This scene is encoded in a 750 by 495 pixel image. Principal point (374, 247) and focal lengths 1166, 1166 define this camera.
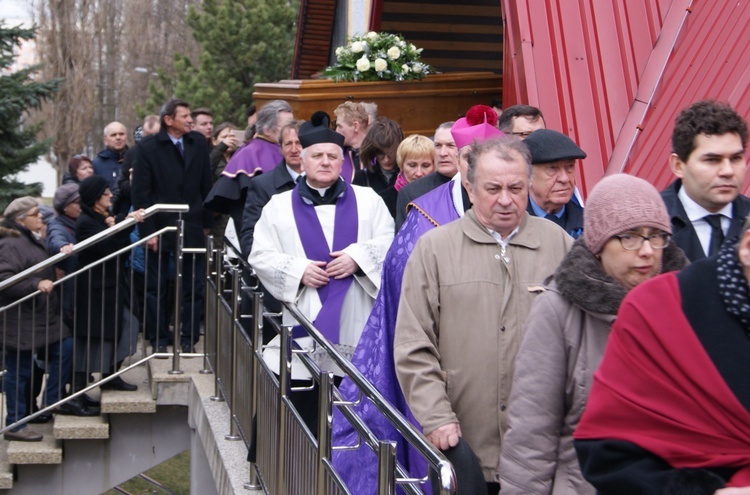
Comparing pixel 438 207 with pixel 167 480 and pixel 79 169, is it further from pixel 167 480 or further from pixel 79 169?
pixel 167 480

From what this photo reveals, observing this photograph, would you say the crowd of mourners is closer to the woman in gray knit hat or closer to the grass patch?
the woman in gray knit hat

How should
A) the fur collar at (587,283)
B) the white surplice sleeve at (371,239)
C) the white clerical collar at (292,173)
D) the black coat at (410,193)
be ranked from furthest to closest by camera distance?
the white clerical collar at (292,173), the white surplice sleeve at (371,239), the black coat at (410,193), the fur collar at (587,283)

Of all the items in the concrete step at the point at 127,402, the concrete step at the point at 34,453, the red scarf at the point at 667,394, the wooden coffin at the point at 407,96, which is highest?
the wooden coffin at the point at 407,96

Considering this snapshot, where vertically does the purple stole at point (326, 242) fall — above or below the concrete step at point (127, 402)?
above

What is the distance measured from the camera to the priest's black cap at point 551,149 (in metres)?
4.47

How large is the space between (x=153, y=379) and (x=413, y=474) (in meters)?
4.87

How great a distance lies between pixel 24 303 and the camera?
8.38 metres

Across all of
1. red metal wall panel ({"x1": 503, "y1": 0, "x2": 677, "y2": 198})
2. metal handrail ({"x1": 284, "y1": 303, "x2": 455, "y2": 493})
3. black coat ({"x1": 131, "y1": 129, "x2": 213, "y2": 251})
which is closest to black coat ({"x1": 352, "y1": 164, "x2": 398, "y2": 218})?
red metal wall panel ({"x1": 503, "y1": 0, "x2": 677, "y2": 198})

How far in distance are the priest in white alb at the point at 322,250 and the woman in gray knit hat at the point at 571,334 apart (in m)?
2.38

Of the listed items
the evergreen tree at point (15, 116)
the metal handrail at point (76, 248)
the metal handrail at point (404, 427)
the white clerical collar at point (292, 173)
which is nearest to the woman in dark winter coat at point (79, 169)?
the metal handrail at point (76, 248)

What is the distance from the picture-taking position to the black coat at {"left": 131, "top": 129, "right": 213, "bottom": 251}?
8680 millimetres

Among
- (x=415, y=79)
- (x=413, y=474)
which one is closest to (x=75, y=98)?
(x=415, y=79)

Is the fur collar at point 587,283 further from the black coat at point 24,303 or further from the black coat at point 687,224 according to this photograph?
the black coat at point 24,303

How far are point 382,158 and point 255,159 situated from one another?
996 millimetres
